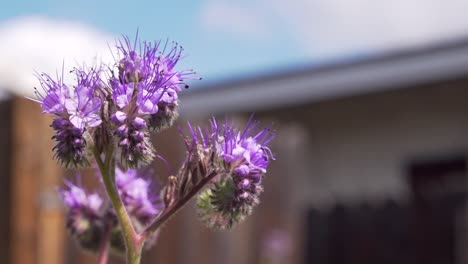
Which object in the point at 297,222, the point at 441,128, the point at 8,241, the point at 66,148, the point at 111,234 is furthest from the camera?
the point at 441,128

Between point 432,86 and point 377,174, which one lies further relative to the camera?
point 377,174

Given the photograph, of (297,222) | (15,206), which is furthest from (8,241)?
(297,222)

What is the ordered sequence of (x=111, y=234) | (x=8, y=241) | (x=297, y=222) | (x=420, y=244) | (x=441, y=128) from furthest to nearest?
(x=441, y=128)
(x=420, y=244)
(x=297, y=222)
(x=8, y=241)
(x=111, y=234)

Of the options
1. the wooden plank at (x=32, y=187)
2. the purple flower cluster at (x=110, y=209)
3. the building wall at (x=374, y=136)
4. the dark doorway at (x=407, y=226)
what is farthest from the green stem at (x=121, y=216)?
the building wall at (x=374, y=136)

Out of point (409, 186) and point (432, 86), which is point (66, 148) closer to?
point (432, 86)

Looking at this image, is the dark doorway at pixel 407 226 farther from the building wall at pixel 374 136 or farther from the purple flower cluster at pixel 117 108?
the purple flower cluster at pixel 117 108

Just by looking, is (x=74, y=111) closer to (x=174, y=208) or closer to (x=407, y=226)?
(x=174, y=208)

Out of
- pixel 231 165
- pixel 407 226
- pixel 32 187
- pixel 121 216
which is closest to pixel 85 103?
pixel 121 216
